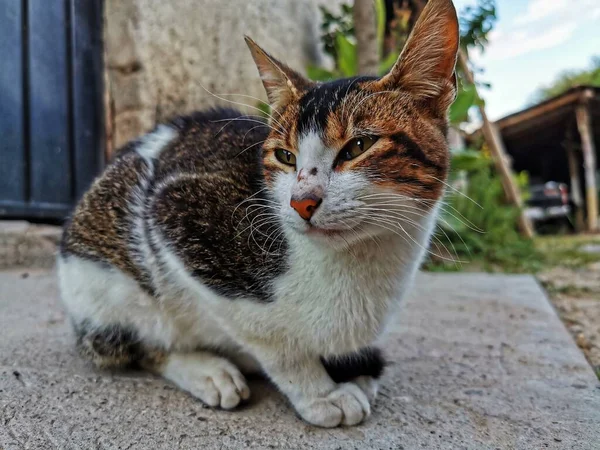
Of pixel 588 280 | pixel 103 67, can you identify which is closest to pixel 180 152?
pixel 103 67

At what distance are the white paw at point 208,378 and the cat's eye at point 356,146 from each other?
27.0 inches

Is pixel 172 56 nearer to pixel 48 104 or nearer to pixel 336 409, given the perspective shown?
pixel 48 104

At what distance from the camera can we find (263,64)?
1438 mm

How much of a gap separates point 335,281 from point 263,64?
698mm

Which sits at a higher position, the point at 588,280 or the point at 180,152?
the point at 180,152

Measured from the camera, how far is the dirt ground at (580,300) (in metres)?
2.04

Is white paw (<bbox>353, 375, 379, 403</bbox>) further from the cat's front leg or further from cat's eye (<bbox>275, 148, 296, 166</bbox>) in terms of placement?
cat's eye (<bbox>275, 148, 296, 166</bbox>)

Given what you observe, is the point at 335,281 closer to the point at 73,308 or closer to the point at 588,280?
the point at 73,308

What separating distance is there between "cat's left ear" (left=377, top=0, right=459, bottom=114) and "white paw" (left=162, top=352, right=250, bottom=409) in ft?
2.95

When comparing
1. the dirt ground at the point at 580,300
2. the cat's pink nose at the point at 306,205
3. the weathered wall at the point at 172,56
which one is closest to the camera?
the cat's pink nose at the point at 306,205

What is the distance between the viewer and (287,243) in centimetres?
127

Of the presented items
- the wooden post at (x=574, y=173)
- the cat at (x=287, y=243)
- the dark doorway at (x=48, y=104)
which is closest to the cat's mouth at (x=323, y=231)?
the cat at (x=287, y=243)

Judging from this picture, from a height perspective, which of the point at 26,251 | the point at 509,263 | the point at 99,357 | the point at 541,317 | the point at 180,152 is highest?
the point at 180,152

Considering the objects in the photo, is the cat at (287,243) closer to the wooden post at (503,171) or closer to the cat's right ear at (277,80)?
the cat's right ear at (277,80)
